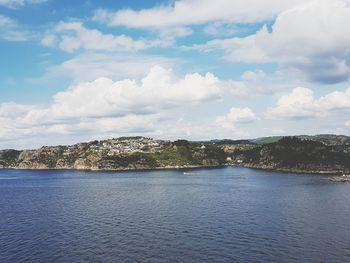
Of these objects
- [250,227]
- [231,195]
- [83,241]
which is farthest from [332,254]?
[231,195]

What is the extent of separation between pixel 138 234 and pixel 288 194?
91.0 m

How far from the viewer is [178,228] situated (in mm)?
95438

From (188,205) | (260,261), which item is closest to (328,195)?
(188,205)

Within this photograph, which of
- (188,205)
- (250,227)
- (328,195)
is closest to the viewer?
(250,227)

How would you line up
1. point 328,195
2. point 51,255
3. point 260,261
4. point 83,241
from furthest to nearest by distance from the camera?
1. point 328,195
2. point 83,241
3. point 51,255
4. point 260,261

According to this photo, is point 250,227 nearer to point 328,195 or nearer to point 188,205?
point 188,205

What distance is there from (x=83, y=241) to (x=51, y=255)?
34.4 ft

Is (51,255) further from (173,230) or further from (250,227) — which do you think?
(250,227)

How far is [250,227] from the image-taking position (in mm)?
95625

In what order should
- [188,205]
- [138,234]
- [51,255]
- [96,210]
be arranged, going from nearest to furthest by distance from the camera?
1. [51,255]
2. [138,234]
3. [96,210]
4. [188,205]

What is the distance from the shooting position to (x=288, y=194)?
6398 inches

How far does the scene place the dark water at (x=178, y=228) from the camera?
241ft

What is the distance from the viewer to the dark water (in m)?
73.4

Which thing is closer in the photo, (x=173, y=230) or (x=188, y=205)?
(x=173, y=230)
